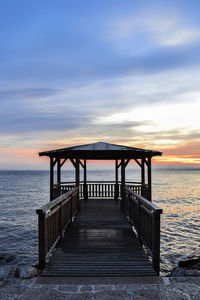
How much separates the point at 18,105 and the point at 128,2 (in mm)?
14387

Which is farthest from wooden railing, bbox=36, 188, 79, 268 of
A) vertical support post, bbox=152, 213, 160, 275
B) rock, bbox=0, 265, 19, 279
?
vertical support post, bbox=152, 213, 160, 275

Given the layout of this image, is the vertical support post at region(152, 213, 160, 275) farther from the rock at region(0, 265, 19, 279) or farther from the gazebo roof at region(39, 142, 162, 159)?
the gazebo roof at region(39, 142, 162, 159)

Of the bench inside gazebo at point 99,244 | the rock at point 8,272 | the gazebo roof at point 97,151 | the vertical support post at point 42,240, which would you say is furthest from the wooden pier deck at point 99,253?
the gazebo roof at point 97,151

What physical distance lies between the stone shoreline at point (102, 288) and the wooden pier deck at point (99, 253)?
0.29m

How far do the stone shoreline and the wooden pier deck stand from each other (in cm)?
29

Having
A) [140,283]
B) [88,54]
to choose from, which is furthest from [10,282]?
[88,54]

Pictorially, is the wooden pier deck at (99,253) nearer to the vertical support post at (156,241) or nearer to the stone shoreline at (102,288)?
the vertical support post at (156,241)

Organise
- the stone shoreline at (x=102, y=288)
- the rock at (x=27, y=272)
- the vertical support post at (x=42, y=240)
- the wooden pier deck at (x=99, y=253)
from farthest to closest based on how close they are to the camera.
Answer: the vertical support post at (x=42, y=240) → the wooden pier deck at (x=99, y=253) → the rock at (x=27, y=272) → the stone shoreline at (x=102, y=288)

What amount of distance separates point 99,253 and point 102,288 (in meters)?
1.67

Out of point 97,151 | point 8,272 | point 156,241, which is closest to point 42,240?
point 8,272

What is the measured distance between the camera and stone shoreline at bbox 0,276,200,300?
11.4 ft

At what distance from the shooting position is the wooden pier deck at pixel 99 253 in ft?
14.5

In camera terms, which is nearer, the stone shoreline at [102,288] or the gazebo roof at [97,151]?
the stone shoreline at [102,288]

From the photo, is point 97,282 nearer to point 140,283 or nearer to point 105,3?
point 140,283
